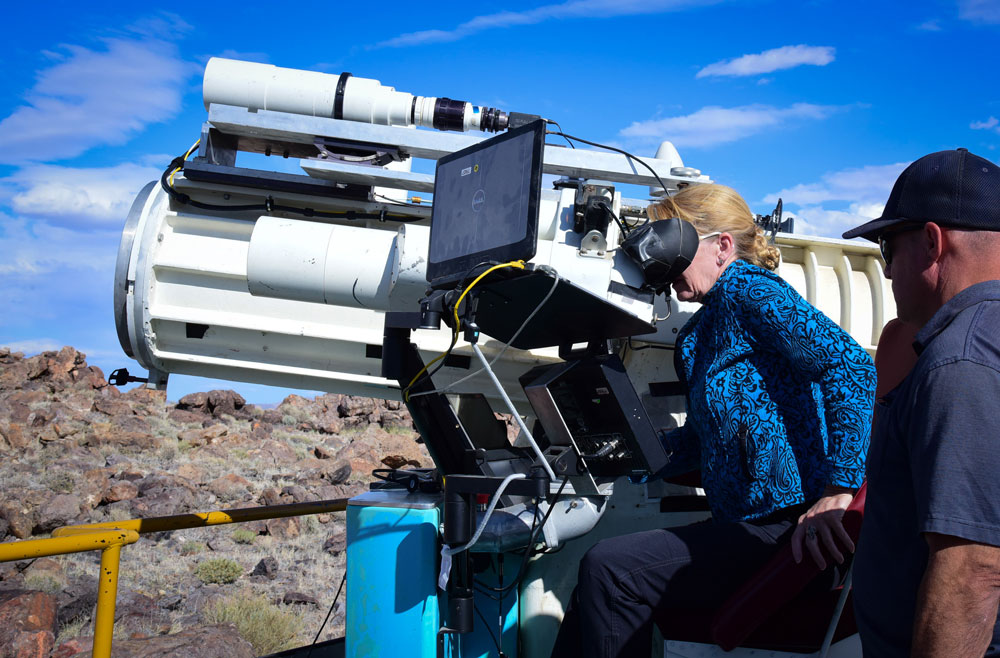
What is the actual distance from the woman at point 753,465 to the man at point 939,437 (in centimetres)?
47

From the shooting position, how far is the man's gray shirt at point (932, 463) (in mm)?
1328

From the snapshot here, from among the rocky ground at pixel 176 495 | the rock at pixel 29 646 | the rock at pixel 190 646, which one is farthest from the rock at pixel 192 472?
the rock at pixel 190 646

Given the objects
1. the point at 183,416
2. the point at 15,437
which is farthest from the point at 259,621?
the point at 183,416

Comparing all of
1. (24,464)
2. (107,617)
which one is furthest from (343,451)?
(107,617)

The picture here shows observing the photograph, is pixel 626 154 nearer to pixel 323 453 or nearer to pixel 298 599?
pixel 298 599

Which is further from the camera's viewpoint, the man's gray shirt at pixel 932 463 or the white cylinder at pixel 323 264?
the white cylinder at pixel 323 264

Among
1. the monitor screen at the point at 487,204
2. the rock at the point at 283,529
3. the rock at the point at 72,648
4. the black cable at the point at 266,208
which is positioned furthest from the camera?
the rock at the point at 283,529

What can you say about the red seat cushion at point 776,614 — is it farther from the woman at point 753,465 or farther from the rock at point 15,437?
the rock at point 15,437

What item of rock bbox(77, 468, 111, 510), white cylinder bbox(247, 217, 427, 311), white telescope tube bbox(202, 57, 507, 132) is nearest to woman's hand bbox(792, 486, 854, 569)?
white cylinder bbox(247, 217, 427, 311)

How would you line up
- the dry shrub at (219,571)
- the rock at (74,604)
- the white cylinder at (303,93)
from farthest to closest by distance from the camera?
the dry shrub at (219,571) < the rock at (74,604) < the white cylinder at (303,93)

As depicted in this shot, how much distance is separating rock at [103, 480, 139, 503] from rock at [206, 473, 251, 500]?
116 cm

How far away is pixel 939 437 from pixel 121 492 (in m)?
10.7

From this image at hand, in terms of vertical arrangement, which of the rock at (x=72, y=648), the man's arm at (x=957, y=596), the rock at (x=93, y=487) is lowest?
the rock at (x=93, y=487)

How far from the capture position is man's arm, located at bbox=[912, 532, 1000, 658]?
1335 mm
